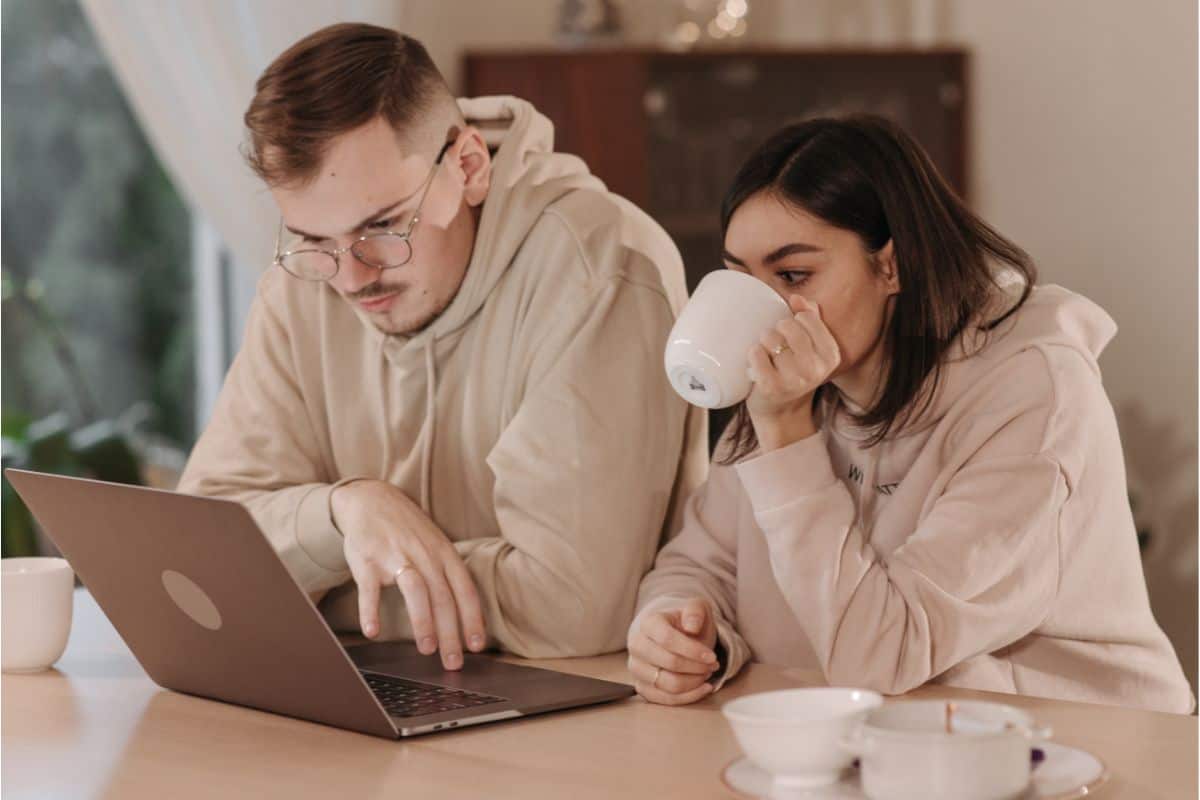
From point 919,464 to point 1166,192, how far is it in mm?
2094

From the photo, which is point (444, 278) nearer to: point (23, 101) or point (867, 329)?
point (867, 329)

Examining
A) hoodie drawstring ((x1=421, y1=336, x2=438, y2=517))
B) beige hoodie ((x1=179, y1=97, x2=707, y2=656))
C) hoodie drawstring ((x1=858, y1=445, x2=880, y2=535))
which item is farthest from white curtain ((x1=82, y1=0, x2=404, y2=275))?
hoodie drawstring ((x1=858, y1=445, x2=880, y2=535))

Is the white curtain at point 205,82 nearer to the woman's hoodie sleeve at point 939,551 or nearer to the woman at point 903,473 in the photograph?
the woman at point 903,473

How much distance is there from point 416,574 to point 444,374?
0.30 m

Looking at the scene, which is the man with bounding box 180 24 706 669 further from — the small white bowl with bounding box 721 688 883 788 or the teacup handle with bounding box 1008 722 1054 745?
the teacup handle with bounding box 1008 722 1054 745

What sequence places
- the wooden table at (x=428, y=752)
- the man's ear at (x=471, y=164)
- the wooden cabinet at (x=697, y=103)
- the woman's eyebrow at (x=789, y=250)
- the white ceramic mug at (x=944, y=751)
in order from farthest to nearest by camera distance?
the wooden cabinet at (x=697, y=103) < the man's ear at (x=471, y=164) < the woman's eyebrow at (x=789, y=250) < the wooden table at (x=428, y=752) < the white ceramic mug at (x=944, y=751)

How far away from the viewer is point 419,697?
134 cm

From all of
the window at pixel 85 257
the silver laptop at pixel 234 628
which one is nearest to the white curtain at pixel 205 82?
the window at pixel 85 257

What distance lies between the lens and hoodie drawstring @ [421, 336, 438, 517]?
→ 5.54 feet

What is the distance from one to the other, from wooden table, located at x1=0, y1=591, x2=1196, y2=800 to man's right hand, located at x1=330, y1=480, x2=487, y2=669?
0.19 metres

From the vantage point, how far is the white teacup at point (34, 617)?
1500 millimetres

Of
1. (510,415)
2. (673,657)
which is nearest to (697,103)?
(510,415)

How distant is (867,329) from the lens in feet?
4.79

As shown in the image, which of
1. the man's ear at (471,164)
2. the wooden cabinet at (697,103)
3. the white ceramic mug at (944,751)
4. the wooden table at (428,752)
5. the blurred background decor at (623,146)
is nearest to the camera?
the white ceramic mug at (944,751)
